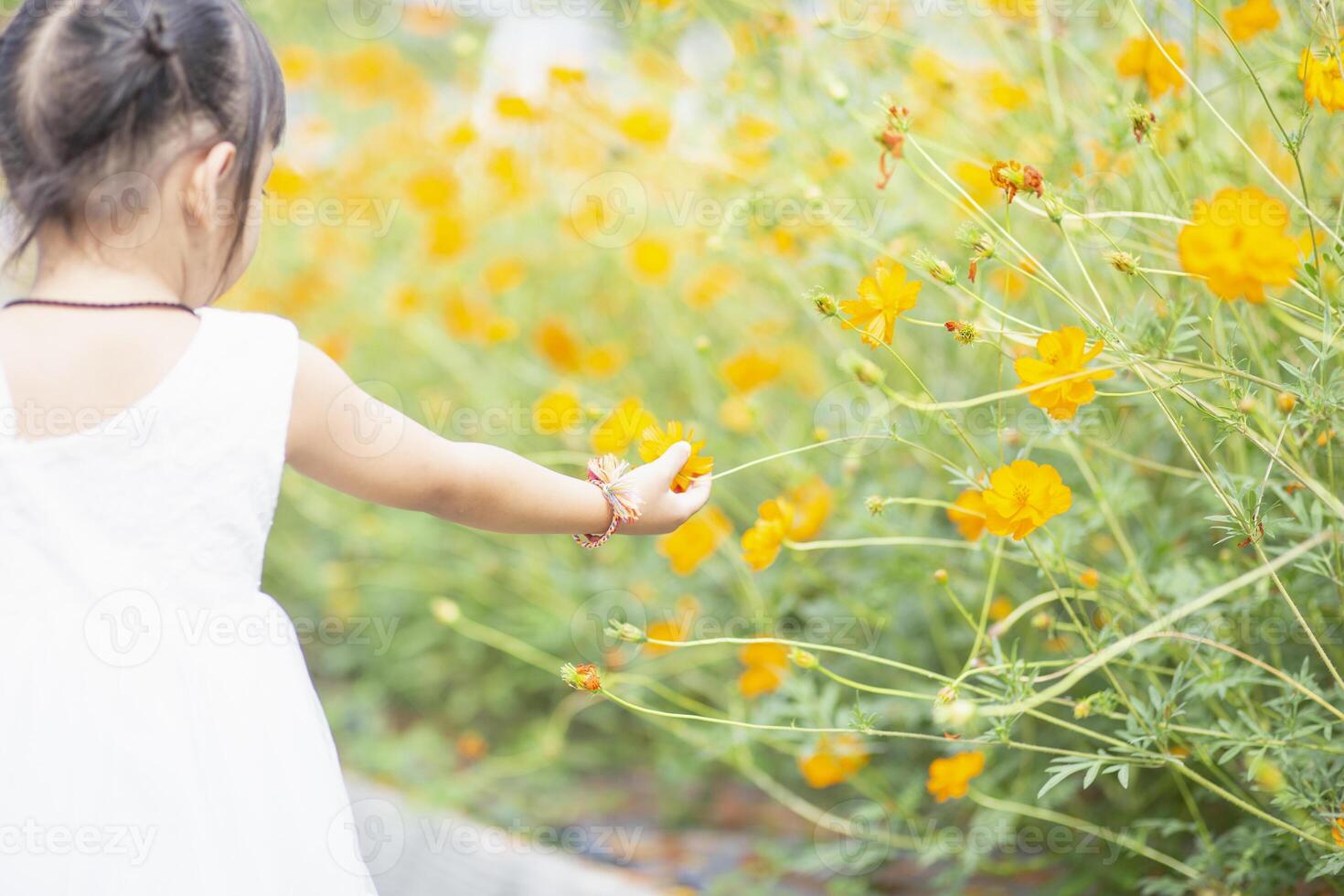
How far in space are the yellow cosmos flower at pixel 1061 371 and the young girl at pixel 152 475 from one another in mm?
429

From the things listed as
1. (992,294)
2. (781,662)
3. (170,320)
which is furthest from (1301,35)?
(170,320)

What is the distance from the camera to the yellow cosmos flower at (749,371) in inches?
70.1

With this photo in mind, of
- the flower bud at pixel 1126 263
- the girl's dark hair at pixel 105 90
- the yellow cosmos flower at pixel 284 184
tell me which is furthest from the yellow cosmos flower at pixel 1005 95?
the yellow cosmos flower at pixel 284 184

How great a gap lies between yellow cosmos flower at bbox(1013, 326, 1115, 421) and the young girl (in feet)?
1.41

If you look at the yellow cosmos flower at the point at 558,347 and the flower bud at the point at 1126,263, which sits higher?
the flower bud at the point at 1126,263

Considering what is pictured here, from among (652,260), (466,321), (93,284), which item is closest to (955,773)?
(93,284)

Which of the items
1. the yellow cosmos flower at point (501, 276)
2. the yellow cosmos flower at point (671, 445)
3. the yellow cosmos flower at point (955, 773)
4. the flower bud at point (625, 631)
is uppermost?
the yellow cosmos flower at point (671, 445)

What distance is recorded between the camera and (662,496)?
0.96 m

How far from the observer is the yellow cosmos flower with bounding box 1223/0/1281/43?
1130mm

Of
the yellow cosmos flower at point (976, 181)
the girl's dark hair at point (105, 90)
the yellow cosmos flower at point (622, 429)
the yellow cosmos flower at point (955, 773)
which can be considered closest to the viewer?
the girl's dark hair at point (105, 90)

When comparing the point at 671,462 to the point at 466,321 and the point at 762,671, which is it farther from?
the point at 466,321

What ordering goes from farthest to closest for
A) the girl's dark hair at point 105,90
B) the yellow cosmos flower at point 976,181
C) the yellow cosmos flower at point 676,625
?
1. the yellow cosmos flower at point 676,625
2. the yellow cosmos flower at point 976,181
3. the girl's dark hair at point 105,90

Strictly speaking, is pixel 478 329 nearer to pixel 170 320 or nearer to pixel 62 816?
pixel 170 320

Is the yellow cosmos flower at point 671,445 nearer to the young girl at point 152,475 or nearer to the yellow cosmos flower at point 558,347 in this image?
the young girl at point 152,475
